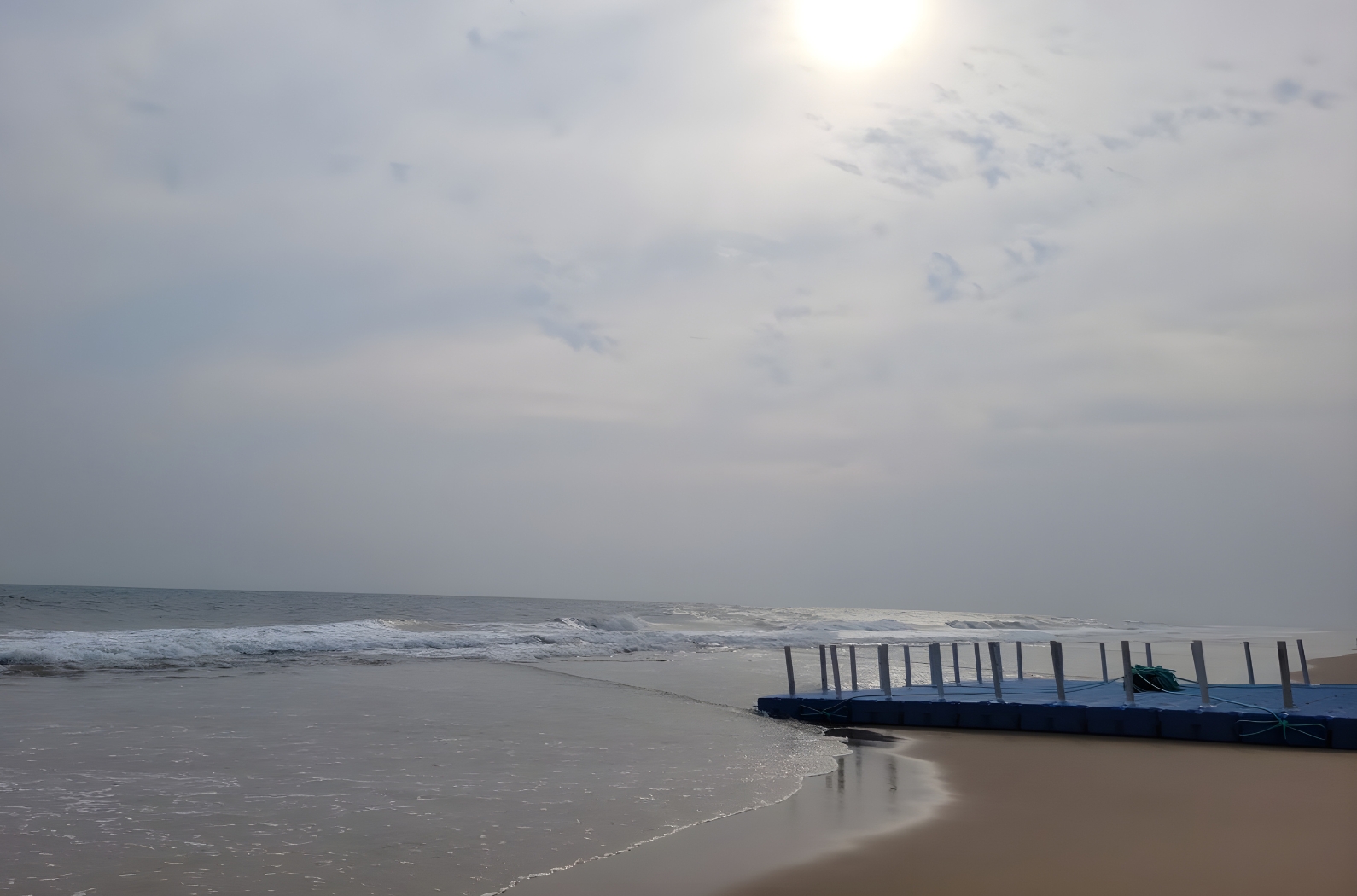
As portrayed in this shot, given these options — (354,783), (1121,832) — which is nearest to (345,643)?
(354,783)

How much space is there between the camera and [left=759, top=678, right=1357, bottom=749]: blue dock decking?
38.7 feet

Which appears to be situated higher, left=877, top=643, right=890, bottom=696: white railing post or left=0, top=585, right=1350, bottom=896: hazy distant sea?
left=877, top=643, right=890, bottom=696: white railing post

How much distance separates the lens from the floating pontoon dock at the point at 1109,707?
11.9 metres

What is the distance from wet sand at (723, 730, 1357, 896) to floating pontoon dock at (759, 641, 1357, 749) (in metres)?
0.42

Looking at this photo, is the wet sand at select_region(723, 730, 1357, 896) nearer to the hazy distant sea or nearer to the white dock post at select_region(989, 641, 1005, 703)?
the hazy distant sea

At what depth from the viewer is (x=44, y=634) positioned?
32.9 meters

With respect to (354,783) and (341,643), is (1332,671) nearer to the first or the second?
(354,783)

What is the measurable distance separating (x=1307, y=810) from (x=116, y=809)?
433 inches

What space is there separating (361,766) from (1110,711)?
34.2 ft

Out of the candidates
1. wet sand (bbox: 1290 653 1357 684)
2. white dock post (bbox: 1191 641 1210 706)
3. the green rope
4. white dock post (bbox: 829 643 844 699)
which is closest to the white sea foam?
white dock post (bbox: 829 643 844 699)

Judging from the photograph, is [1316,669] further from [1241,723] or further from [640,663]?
[640,663]

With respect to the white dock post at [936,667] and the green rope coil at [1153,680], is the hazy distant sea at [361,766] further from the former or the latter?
the green rope coil at [1153,680]

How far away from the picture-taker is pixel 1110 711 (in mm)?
13062

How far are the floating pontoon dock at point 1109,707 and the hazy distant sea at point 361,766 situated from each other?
159 centimetres
